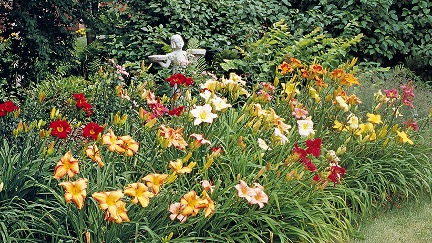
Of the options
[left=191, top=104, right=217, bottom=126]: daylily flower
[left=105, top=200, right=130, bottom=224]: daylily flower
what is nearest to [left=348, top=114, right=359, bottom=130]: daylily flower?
[left=191, top=104, right=217, bottom=126]: daylily flower

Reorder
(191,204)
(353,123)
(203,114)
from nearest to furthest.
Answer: (191,204), (203,114), (353,123)

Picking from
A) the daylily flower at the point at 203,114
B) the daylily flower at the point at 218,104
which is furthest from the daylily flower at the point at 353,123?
the daylily flower at the point at 203,114

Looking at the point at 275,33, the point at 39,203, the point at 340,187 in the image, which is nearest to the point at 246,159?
the point at 340,187

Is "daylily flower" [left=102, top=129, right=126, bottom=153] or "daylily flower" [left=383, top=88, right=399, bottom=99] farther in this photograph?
"daylily flower" [left=383, top=88, right=399, bottom=99]

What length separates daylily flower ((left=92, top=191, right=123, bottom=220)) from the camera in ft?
8.95

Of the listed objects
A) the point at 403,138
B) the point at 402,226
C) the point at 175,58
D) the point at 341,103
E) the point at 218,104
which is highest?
the point at 218,104

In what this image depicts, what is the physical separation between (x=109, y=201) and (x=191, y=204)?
50 centimetres

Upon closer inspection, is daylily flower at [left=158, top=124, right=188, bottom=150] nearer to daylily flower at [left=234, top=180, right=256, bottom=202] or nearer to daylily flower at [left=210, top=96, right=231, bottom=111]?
daylily flower at [left=234, top=180, right=256, bottom=202]

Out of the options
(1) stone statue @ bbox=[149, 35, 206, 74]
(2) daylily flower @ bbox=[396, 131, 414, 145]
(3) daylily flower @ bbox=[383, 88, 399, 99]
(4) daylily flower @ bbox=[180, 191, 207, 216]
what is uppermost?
(4) daylily flower @ bbox=[180, 191, 207, 216]

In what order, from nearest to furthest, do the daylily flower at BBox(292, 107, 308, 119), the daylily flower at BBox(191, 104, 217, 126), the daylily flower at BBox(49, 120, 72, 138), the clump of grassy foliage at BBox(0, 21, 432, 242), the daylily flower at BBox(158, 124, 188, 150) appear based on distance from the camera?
the clump of grassy foliage at BBox(0, 21, 432, 242) → the daylily flower at BBox(49, 120, 72, 138) → the daylily flower at BBox(158, 124, 188, 150) → the daylily flower at BBox(191, 104, 217, 126) → the daylily flower at BBox(292, 107, 308, 119)

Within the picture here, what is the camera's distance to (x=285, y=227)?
379 centimetres

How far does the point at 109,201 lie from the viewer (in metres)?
2.78

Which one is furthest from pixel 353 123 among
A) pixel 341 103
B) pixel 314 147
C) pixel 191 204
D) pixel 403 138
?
pixel 191 204

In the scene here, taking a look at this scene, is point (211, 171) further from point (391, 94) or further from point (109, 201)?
point (391, 94)
